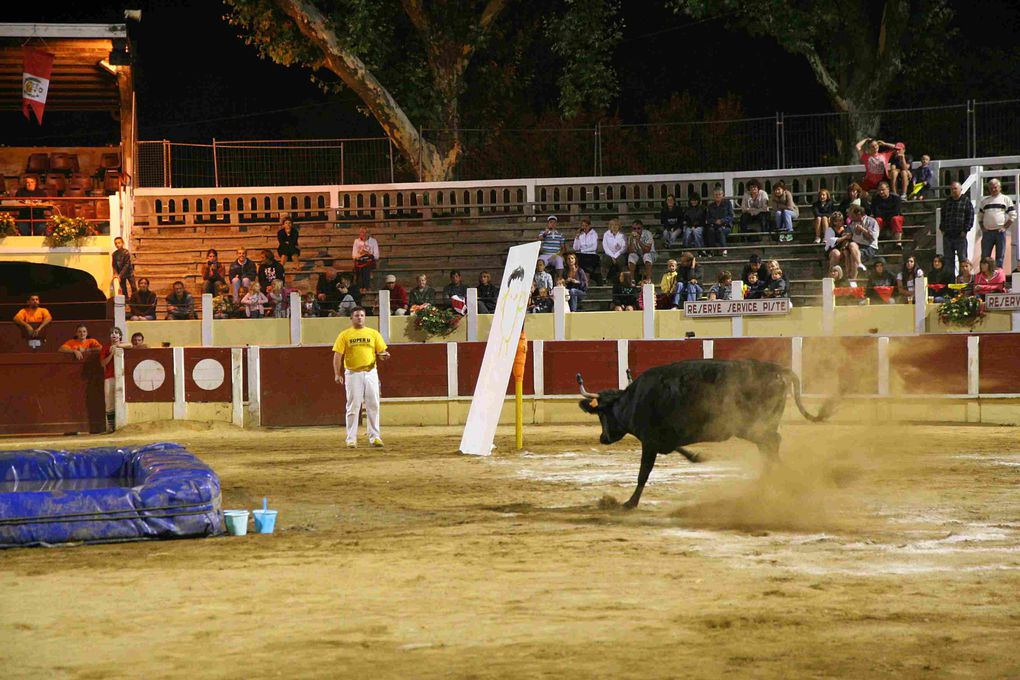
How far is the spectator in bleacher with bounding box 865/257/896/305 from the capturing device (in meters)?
18.9

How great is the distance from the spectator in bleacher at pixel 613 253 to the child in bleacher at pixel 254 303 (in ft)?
18.7

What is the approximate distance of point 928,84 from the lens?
106 feet

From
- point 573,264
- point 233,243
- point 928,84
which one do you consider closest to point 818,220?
point 573,264

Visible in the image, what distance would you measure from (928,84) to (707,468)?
22.8 meters

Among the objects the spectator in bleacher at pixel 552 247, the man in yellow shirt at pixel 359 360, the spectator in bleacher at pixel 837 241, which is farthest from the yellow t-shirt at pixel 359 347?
the spectator in bleacher at pixel 837 241

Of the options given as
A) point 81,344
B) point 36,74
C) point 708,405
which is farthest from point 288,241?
point 708,405

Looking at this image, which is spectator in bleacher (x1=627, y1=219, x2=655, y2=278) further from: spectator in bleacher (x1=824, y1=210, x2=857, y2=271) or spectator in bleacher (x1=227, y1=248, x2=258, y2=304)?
spectator in bleacher (x1=227, y1=248, x2=258, y2=304)

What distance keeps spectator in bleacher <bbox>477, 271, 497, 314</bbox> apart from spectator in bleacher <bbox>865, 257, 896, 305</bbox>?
186 inches

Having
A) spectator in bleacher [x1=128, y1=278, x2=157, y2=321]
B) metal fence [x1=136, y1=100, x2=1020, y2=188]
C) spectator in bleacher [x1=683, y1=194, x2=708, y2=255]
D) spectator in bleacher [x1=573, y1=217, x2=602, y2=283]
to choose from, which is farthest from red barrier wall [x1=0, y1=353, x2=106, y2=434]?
spectator in bleacher [x1=683, y1=194, x2=708, y2=255]

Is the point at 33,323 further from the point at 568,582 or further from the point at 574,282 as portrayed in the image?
the point at 568,582

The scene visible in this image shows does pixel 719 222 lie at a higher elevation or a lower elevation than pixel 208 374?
higher

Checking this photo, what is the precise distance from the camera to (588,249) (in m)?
21.5

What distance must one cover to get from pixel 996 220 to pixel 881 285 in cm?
219

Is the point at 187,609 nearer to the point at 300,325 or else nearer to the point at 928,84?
Answer: the point at 300,325
